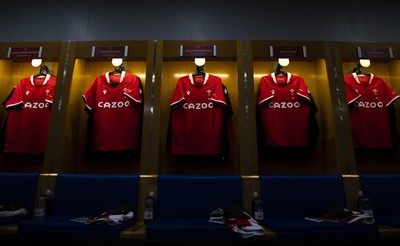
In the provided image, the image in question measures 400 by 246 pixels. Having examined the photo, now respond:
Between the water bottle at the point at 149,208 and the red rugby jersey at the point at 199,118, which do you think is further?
the red rugby jersey at the point at 199,118

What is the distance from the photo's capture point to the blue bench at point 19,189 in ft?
7.07

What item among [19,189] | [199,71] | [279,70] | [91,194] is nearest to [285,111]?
[279,70]

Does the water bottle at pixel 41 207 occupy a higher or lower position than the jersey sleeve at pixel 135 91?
lower

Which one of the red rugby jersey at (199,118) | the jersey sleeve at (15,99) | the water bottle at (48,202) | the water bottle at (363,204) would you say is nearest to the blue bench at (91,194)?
the water bottle at (48,202)

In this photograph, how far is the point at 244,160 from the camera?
2.26 meters

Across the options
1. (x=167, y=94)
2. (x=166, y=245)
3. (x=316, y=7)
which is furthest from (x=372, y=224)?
(x=316, y=7)

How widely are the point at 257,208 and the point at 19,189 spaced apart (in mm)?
2034

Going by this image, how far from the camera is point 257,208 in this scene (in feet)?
6.68

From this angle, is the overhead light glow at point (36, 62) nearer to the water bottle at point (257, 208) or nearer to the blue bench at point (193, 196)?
the blue bench at point (193, 196)

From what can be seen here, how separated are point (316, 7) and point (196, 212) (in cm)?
278

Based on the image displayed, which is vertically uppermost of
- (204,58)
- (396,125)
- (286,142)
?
(204,58)

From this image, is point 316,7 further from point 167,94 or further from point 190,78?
point 167,94

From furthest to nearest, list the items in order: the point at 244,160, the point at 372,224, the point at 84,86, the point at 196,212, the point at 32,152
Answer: the point at 84,86
the point at 32,152
the point at 244,160
the point at 196,212
the point at 372,224

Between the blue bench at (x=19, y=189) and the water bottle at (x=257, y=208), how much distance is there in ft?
6.12
